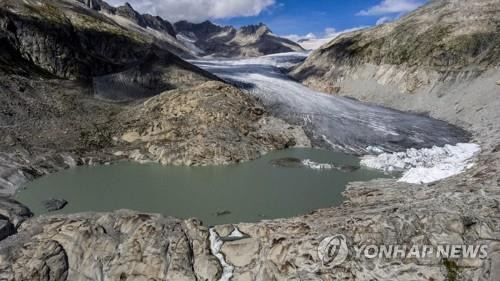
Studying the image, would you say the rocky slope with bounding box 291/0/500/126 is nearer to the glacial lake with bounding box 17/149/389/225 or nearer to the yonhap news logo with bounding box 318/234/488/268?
the glacial lake with bounding box 17/149/389/225

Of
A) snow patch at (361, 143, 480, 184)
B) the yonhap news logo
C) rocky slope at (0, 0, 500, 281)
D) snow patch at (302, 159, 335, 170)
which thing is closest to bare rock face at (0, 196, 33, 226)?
rocky slope at (0, 0, 500, 281)

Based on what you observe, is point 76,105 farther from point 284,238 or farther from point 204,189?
point 284,238

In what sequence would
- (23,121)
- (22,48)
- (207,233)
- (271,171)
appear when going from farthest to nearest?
(22,48) < (23,121) < (271,171) < (207,233)

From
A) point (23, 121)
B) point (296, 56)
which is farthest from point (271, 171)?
point (296, 56)

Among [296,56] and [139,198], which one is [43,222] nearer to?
[139,198]

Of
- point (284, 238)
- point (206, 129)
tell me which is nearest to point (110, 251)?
point (284, 238)

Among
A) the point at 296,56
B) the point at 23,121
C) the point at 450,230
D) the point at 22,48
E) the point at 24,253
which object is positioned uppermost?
the point at 296,56

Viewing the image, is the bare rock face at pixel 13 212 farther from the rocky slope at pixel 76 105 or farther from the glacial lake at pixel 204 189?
the rocky slope at pixel 76 105
